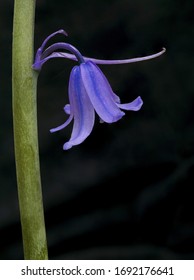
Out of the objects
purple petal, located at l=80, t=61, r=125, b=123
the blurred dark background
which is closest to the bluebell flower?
purple petal, located at l=80, t=61, r=125, b=123

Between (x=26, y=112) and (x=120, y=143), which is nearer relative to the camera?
(x=26, y=112)

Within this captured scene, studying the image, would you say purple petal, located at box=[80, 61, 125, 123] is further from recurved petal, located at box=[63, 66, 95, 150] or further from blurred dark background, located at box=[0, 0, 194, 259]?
blurred dark background, located at box=[0, 0, 194, 259]

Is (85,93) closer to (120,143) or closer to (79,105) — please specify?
(79,105)

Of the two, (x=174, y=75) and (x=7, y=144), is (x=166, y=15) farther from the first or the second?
(x=7, y=144)

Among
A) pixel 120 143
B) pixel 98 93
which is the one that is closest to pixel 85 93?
pixel 98 93

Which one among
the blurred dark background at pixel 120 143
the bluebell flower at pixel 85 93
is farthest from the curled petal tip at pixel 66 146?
the blurred dark background at pixel 120 143
